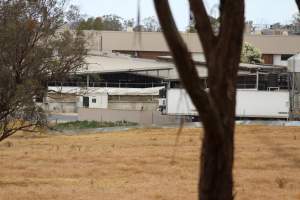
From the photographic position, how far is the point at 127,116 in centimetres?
4847

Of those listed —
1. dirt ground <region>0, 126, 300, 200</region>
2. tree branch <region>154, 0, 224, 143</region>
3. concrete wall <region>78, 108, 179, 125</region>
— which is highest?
tree branch <region>154, 0, 224, 143</region>

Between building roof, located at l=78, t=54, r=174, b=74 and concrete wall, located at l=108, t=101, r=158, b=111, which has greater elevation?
building roof, located at l=78, t=54, r=174, b=74

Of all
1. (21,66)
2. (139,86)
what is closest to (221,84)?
(21,66)

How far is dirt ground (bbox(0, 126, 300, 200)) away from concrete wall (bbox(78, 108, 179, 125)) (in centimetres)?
1298

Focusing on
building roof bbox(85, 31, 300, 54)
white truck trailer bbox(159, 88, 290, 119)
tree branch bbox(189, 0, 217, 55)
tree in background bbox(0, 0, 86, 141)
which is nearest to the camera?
tree branch bbox(189, 0, 217, 55)

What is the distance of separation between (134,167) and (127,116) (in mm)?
27724

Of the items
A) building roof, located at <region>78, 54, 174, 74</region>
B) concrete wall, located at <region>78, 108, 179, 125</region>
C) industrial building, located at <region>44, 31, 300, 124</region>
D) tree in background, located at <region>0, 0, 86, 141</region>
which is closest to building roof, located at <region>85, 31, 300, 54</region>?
building roof, located at <region>78, 54, 174, 74</region>

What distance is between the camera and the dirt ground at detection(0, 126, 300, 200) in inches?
591

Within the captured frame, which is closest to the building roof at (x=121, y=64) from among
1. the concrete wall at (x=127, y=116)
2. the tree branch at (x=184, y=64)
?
the concrete wall at (x=127, y=116)

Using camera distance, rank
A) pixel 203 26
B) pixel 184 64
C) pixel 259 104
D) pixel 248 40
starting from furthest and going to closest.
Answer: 1. pixel 248 40
2. pixel 259 104
3. pixel 203 26
4. pixel 184 64

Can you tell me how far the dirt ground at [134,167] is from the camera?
15023 millimetres

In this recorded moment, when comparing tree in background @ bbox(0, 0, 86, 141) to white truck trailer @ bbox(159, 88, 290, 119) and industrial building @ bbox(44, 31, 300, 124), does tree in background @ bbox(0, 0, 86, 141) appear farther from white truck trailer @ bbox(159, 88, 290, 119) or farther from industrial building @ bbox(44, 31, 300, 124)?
white truck trailer @ bbox(159, 88, 290, 119)

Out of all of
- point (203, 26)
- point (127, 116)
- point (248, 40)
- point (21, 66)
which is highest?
point (248, 40)

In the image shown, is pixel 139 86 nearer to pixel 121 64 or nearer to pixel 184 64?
pixel 121 64
